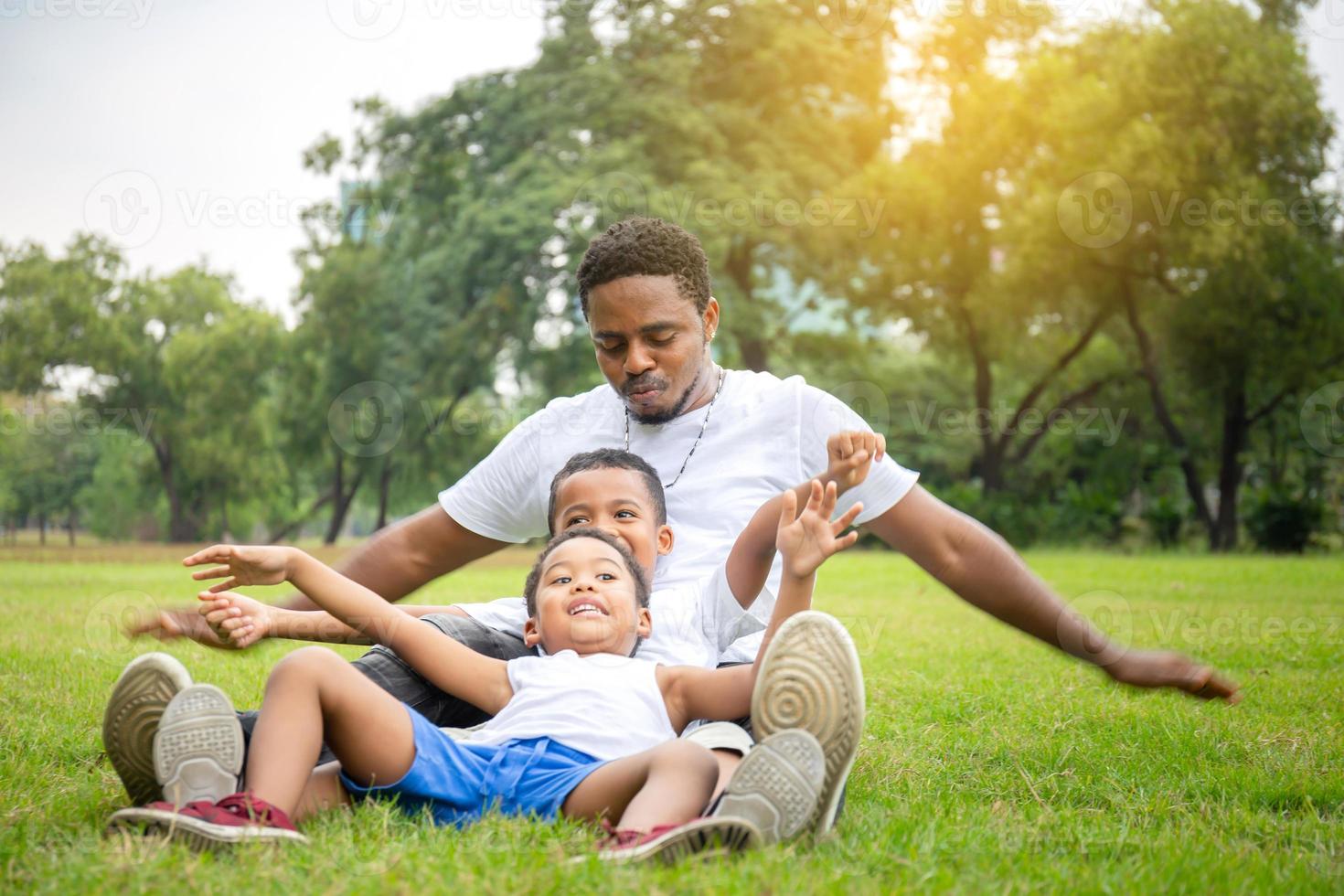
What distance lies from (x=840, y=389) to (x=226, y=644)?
2412 centimetres

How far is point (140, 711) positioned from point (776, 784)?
1.34m

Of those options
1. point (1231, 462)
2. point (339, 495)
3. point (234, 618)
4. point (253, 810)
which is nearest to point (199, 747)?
point (253, 810)

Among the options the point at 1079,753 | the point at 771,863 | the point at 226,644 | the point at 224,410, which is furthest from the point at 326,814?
the point at 224,410

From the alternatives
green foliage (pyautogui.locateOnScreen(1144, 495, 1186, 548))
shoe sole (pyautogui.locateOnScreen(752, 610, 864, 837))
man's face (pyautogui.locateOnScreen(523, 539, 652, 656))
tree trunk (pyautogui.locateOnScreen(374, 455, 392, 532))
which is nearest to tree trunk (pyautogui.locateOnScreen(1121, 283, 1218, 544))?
green foliage (pyautogui.locateOnScreen(1144, 495, 1186, 548))

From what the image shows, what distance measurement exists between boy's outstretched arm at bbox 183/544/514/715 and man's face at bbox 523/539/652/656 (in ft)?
0.60

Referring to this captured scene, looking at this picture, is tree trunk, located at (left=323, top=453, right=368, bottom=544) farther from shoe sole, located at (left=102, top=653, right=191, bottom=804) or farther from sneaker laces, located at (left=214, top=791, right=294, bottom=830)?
sneaker laces, located at (left=214, top=791, right=294, bottom=830)

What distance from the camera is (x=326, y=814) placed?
2.61 metres

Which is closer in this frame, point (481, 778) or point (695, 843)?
point (695, 843)

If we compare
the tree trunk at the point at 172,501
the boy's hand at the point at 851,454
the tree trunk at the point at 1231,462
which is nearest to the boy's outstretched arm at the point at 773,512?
the boy's hand at the point at 851,454

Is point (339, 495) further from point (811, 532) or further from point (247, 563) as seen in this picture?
point (811, 532)

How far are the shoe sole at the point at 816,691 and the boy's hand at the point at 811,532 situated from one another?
173 mm

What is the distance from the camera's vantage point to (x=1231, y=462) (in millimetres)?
20891

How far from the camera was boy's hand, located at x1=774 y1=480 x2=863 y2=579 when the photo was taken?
263 cm

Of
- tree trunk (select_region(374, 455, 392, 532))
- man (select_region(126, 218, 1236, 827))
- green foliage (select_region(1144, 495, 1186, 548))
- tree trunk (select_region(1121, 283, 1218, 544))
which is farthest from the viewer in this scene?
tree trunk (select_region(374, 455, 392, 532))
